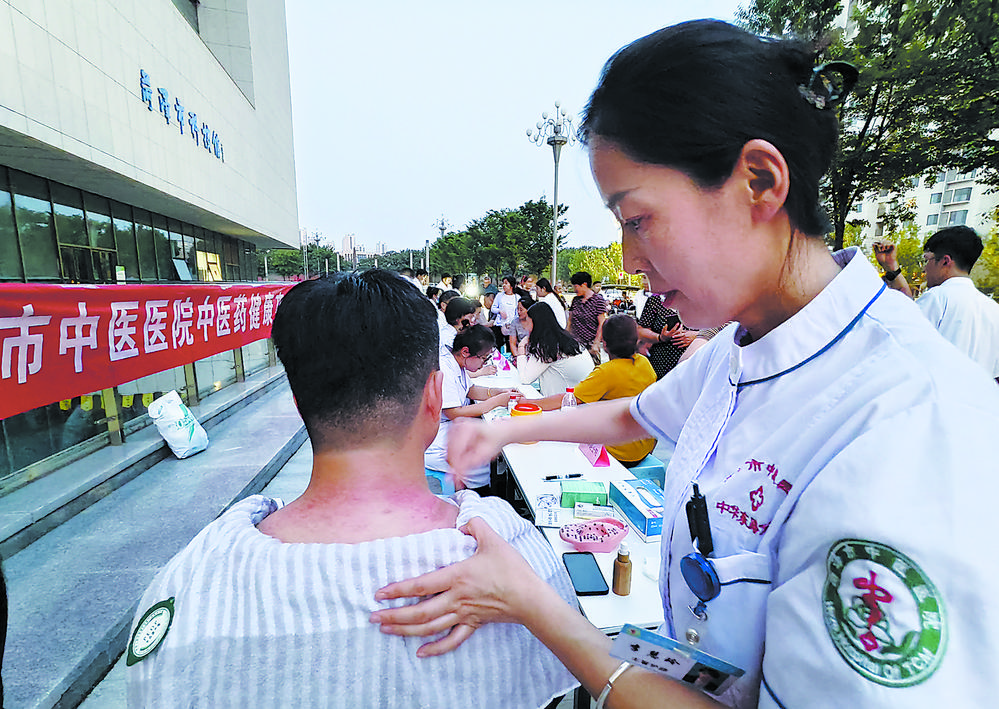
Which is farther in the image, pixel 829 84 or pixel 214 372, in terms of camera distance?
pixel 214 372

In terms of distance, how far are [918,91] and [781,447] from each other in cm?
1511

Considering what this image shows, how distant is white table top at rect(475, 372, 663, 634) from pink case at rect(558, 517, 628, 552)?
0.13 ft

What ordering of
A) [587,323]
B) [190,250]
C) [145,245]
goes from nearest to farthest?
[145,245]
[587,323]
[190,250]

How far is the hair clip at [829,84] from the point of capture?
0.78 meters

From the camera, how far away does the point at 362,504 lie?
946mm

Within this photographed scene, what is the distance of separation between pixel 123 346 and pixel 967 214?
4772 centimetres

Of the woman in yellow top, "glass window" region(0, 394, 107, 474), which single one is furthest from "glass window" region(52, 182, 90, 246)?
the woman in yellow top

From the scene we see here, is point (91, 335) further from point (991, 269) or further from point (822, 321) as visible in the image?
point (991, 269)

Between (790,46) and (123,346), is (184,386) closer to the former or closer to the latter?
(123,346)

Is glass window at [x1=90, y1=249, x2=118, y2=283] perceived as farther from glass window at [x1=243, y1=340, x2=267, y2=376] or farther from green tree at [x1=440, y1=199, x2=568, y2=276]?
green tree at [x1=440, y1=199, x2=568, y2=276]

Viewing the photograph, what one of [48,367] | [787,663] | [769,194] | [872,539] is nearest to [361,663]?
[787,663]

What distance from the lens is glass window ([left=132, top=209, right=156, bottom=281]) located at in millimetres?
6867

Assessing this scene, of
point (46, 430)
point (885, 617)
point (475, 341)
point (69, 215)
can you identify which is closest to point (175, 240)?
point (69, 215)

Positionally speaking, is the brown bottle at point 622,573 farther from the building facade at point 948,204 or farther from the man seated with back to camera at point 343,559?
the building facade at point 948,204
